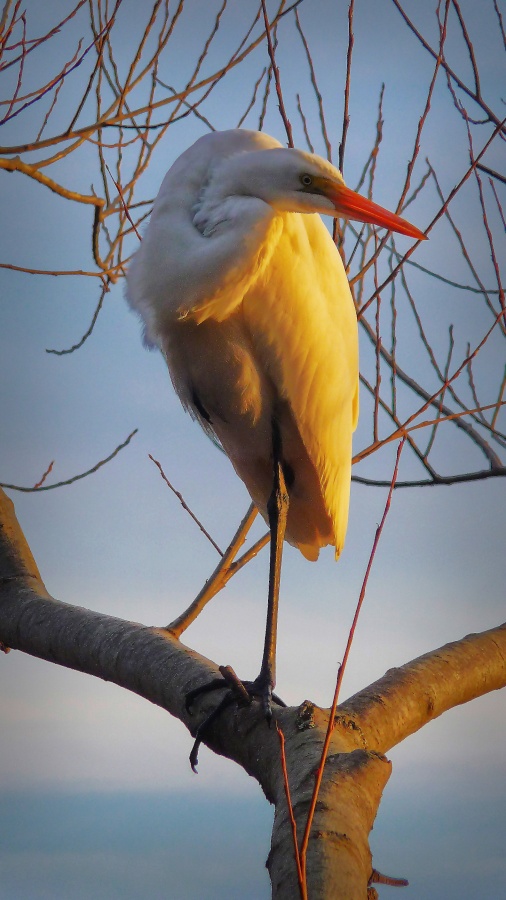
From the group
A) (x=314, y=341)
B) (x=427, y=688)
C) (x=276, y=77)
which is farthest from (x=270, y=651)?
(x=276, y=77)

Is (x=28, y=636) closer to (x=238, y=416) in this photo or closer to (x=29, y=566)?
(x=29, y=566)

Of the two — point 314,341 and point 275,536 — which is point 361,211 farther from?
point 275,536

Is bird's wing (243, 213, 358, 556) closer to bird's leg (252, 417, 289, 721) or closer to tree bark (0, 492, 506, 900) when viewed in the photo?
bird's leg (252, 417, 289, 721)

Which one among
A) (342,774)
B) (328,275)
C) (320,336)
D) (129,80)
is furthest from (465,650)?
(129,80)

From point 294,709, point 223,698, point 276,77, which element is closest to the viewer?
point 294,709

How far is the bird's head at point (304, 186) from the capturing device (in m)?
1.46

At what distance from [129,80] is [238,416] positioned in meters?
0.70

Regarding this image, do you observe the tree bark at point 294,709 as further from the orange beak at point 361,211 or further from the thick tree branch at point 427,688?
the orange beak at point 361,211

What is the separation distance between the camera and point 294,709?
4.12 ft

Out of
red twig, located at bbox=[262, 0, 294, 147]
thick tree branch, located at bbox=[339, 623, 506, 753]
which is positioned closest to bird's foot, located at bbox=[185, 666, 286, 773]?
thick tree branch, located at bbox=[339, 623, 506, 753]

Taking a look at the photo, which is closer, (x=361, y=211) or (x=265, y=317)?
(x=361, y=211)

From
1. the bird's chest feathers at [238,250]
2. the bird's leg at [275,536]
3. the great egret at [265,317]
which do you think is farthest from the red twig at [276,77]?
the bird's leg at [275,536]

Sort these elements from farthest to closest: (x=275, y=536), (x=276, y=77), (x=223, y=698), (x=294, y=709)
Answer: (x=275, y=536) → (x=276, y=77) → (x=223, y=698) → (x=294, y=709)

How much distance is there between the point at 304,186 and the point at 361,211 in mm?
102
